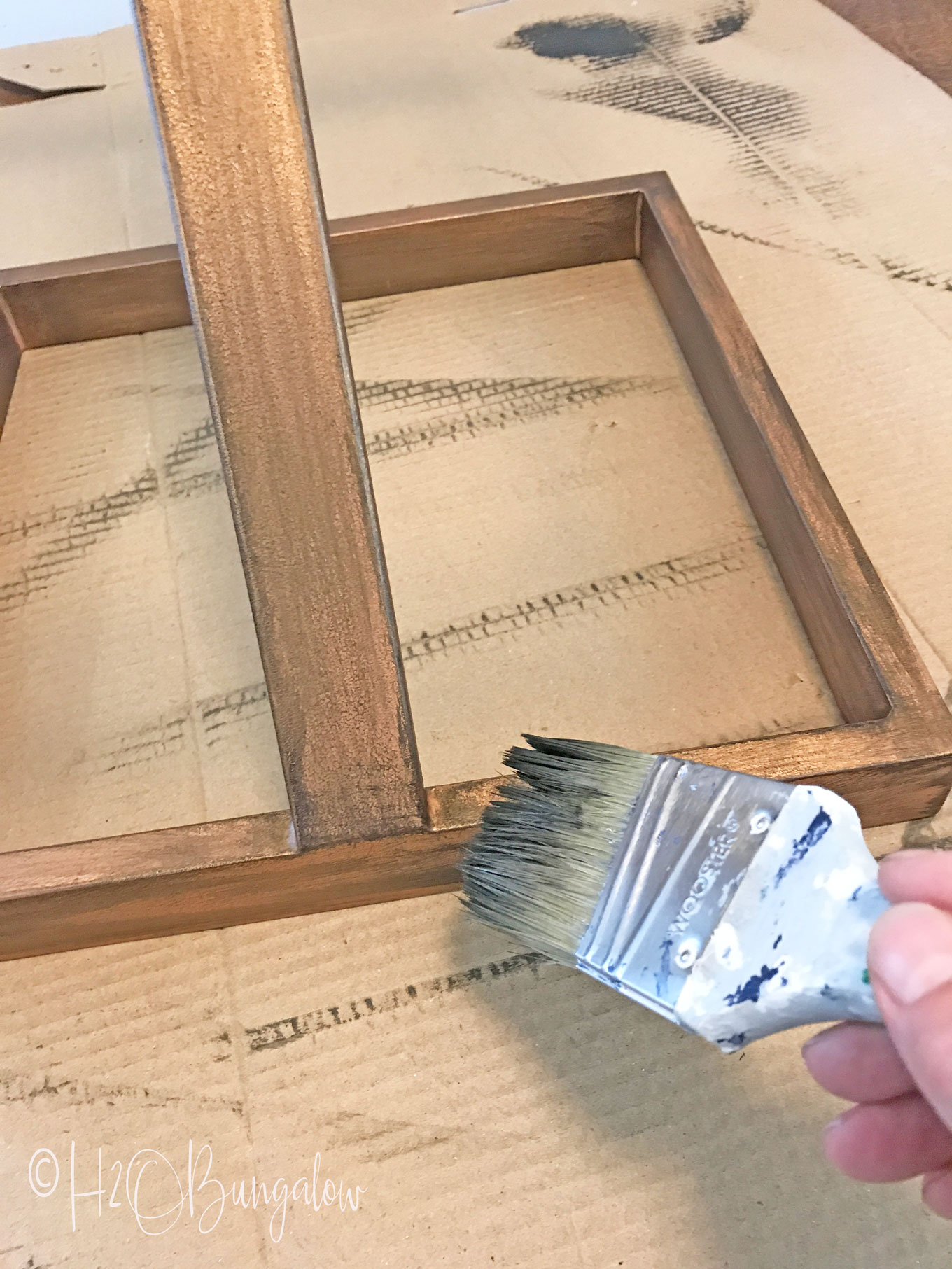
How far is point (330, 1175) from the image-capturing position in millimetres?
538

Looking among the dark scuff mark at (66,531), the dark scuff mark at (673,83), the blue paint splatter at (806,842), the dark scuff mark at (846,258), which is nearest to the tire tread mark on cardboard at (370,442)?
the dark scuff mark at (66,531)

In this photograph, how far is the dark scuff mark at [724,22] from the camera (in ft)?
4.17

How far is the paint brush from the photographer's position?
0.40 m

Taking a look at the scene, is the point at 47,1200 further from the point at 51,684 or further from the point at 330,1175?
the point at 51,684

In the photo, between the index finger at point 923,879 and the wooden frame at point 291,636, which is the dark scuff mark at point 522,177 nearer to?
the wooden frame at point 291,636

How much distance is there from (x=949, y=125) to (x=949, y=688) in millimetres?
730

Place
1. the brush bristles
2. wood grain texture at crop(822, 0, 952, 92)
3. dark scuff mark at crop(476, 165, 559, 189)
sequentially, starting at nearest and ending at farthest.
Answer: the brush bristles, dark scuff mark at crop(476, 165, 559, 189), wood grain texture at crop(822, 0, 952, 92)

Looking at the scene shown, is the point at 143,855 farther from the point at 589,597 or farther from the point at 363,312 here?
the point at 363,312

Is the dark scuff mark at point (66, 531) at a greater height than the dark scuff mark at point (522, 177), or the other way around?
the dark scuff mark at point (522, 177)

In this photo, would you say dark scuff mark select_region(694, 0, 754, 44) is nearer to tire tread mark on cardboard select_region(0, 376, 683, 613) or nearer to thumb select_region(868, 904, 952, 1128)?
tire tread mark on cardboard select_region(0, 376, 683, 613)

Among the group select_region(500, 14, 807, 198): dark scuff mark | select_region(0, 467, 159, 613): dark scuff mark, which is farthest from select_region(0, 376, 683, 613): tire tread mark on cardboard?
select_region(500, 14, 807, 198): dark scuff mark

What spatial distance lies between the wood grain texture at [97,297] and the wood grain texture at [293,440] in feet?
1.16

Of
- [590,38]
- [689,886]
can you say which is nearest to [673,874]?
[689,886]

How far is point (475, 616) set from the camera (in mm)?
756
